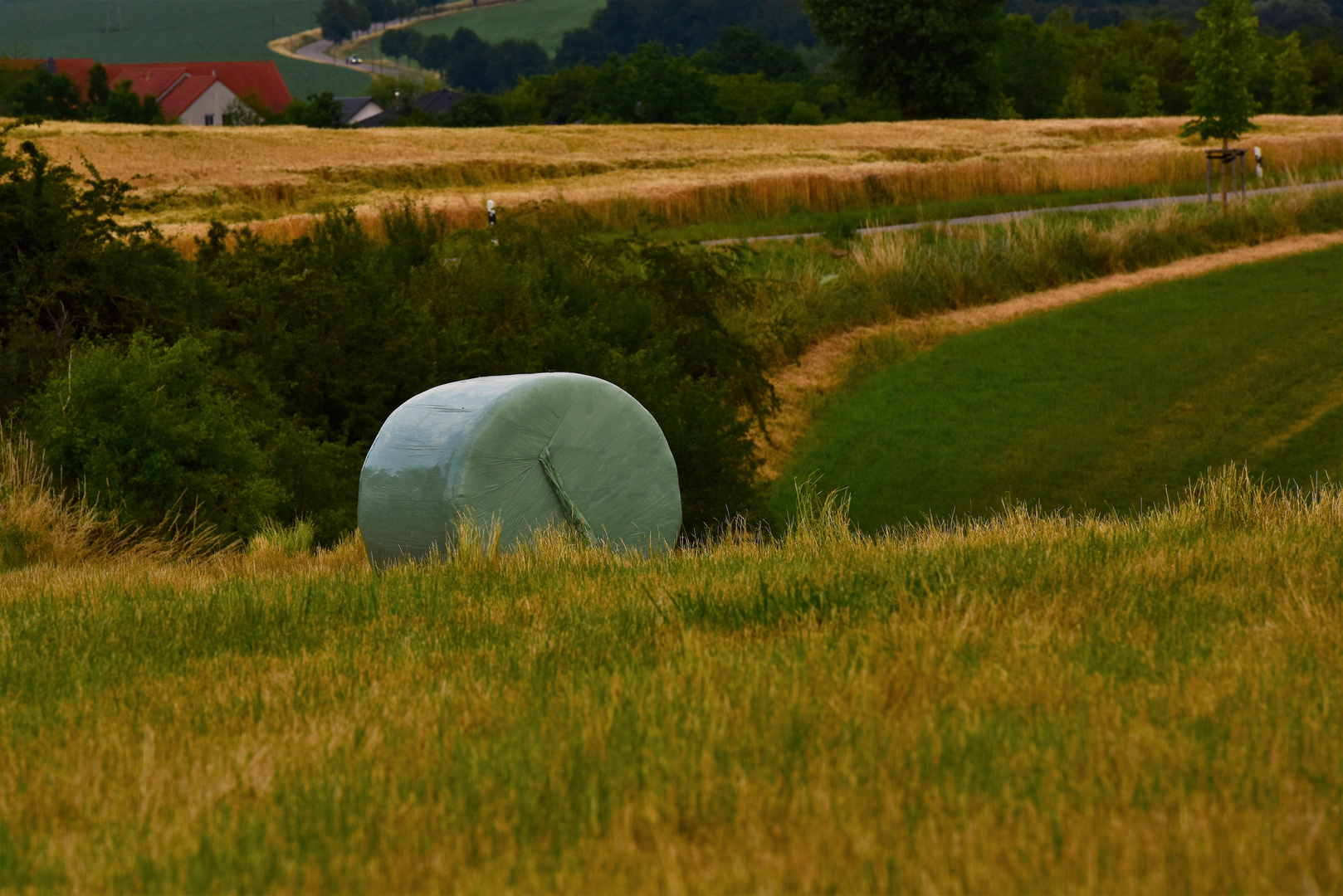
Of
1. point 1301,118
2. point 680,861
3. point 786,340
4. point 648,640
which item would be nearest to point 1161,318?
point 786,340

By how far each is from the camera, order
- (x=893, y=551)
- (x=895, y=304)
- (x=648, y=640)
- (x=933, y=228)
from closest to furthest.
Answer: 1. (x=648, y=640)
2. (x=893, y=551)
3. (x=895, y=304)
4. (x=933, y=228)

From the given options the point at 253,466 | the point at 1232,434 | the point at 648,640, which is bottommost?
the point at 1232,434

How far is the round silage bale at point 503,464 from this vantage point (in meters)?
7.94

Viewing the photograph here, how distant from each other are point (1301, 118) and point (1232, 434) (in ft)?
207

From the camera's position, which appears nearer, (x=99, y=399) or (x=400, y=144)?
(x=99, y=399)

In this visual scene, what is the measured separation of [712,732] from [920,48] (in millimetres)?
81007

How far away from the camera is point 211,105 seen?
157 meters

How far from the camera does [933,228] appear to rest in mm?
30375

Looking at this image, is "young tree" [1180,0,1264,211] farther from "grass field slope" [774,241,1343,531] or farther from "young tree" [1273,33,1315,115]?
"young tree" [1273,33,1315,115]

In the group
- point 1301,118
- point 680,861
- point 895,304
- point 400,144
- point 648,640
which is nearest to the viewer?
point 680,861

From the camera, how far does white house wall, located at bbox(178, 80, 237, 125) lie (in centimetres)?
15550

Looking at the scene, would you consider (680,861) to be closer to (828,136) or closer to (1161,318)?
(1161,318)

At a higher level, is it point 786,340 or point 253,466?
point 253,466

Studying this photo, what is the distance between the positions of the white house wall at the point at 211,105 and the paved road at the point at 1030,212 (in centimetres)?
13584
